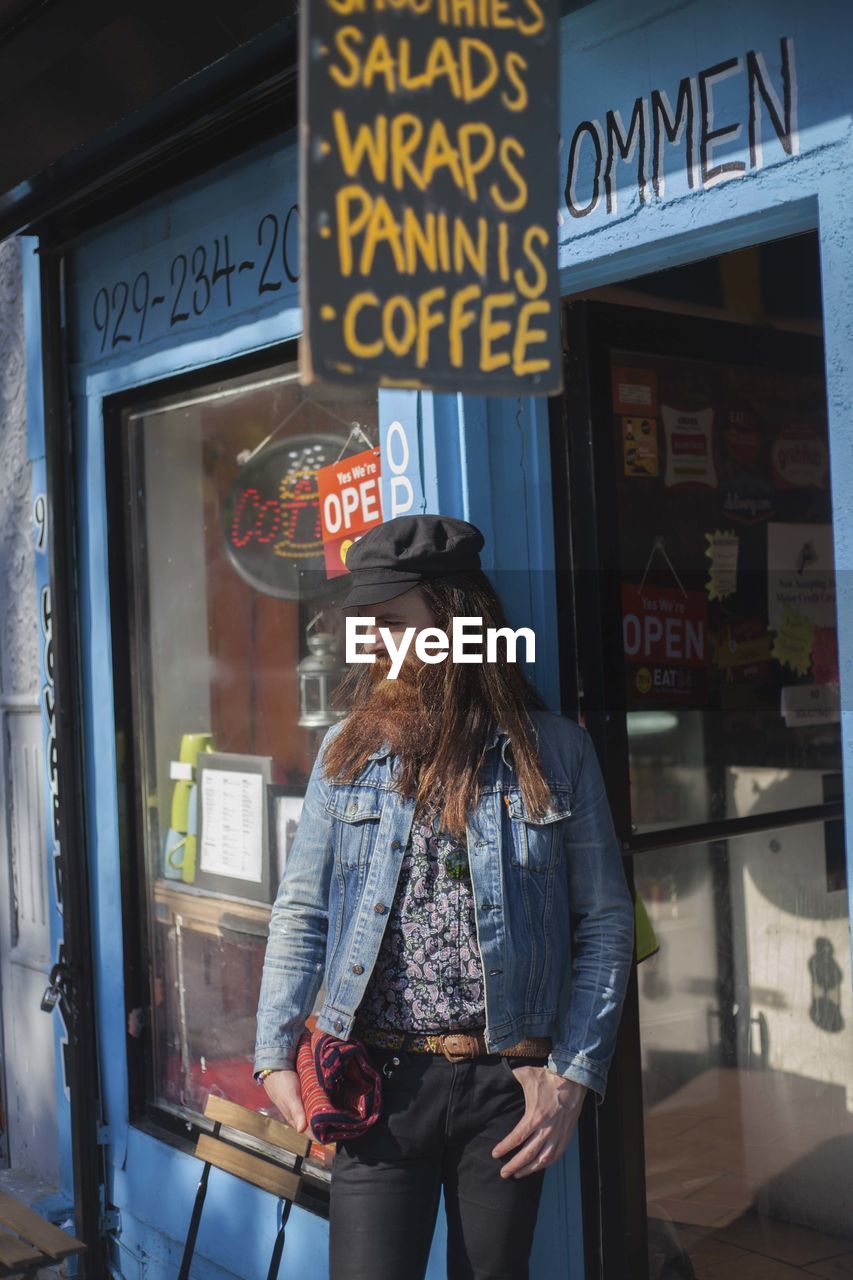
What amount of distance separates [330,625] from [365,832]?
1.40 meters

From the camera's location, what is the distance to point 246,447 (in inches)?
166

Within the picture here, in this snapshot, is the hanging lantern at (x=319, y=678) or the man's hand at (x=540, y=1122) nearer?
the man's hand at (x=540, y=1122)

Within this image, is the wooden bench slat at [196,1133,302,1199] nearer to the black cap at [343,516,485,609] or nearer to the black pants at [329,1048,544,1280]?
the black pants at [329,1048,544,1280]

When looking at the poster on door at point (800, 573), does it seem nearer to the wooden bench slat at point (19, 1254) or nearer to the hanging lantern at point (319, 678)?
the hanging lantern at point (319, 678)

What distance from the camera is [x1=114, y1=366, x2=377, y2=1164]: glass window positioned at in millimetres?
3992

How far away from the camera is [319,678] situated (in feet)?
12.9

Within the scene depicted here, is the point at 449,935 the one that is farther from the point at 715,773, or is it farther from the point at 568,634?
the point at 715,773

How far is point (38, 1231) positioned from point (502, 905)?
2.01 meters

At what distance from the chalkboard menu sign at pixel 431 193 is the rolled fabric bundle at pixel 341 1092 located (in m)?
1.20

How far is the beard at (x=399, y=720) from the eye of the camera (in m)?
2.55

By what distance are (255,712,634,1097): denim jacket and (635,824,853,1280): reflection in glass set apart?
4.70 ft

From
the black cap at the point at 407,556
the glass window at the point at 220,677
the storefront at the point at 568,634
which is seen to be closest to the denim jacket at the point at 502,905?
the black cap at the point at 407,556

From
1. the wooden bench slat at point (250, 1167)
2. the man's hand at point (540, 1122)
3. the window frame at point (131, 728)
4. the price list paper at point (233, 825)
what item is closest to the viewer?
the man's hand at point (540, 1122)

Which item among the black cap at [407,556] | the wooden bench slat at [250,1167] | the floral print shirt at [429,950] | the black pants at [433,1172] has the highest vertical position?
the black cap at [407,556]
